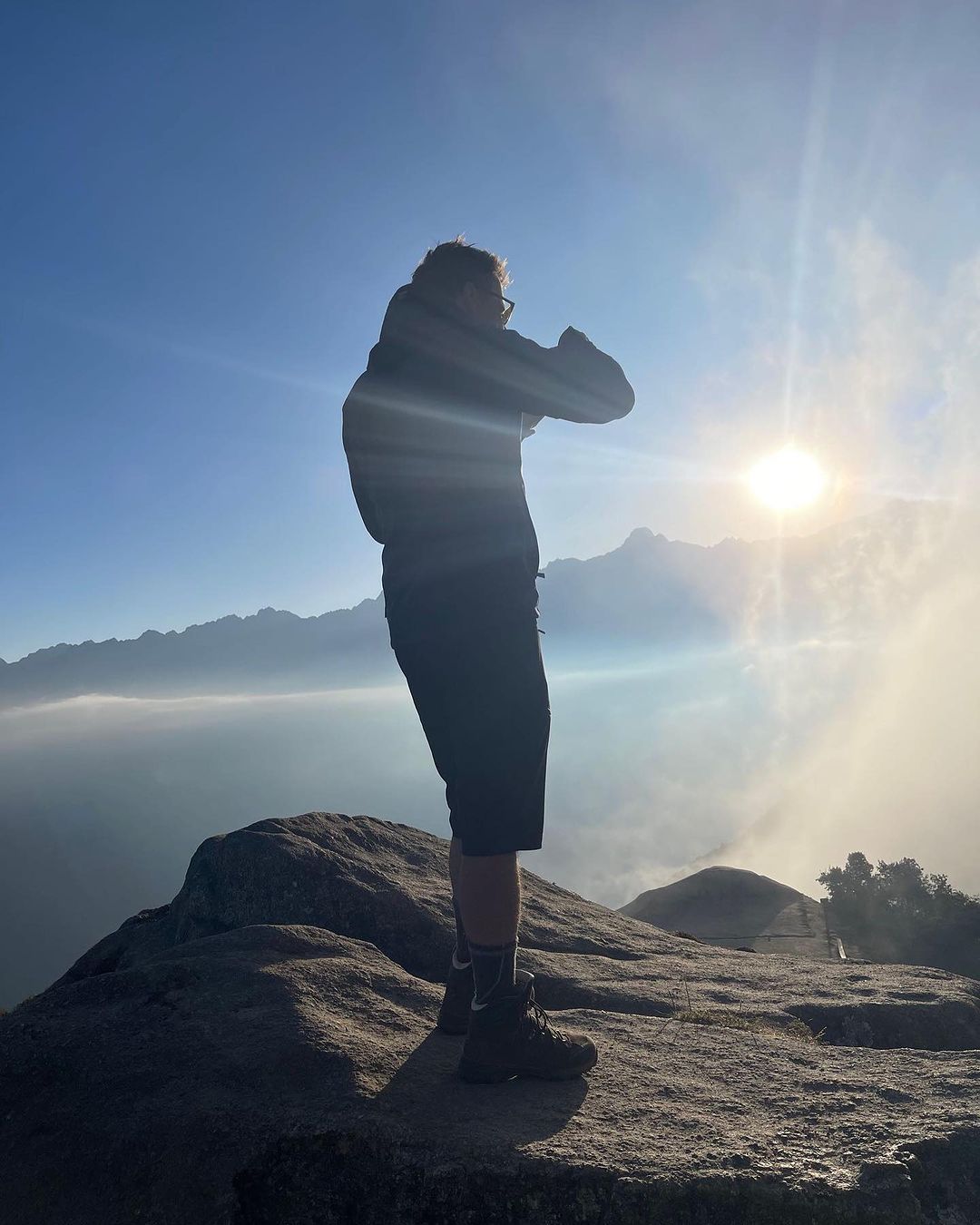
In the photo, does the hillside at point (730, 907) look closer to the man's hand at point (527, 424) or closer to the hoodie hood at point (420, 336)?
the man's hand at point (527, 424)

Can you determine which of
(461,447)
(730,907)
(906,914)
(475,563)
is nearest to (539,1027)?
(475,563)

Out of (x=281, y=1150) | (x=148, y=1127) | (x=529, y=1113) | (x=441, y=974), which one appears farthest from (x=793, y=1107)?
(x=441, y=974)

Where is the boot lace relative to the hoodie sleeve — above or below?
below

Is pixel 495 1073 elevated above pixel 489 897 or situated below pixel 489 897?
below

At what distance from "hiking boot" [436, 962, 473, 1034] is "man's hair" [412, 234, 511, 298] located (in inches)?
145

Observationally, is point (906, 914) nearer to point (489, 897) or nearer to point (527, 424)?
point (489, 897)

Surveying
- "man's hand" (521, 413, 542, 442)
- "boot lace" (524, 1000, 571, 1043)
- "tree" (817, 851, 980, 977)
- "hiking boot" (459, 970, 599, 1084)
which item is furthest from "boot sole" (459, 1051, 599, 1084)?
"tree" (817, 851, 980, 977)

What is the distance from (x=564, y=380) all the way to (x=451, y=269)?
3.06 feet

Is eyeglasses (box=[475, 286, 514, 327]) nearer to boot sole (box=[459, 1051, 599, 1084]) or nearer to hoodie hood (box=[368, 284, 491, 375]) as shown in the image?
hoodie hood (box=[368, 284, 491, 375])

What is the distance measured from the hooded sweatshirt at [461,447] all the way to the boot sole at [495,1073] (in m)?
1.96

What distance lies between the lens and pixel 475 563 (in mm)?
3482

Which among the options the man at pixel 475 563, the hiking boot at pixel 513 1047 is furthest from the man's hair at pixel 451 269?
the hiking boot at pixel 513 1047

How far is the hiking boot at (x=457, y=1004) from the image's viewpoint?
3.75 metres

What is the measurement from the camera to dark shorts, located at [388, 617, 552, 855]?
321 centimetres
